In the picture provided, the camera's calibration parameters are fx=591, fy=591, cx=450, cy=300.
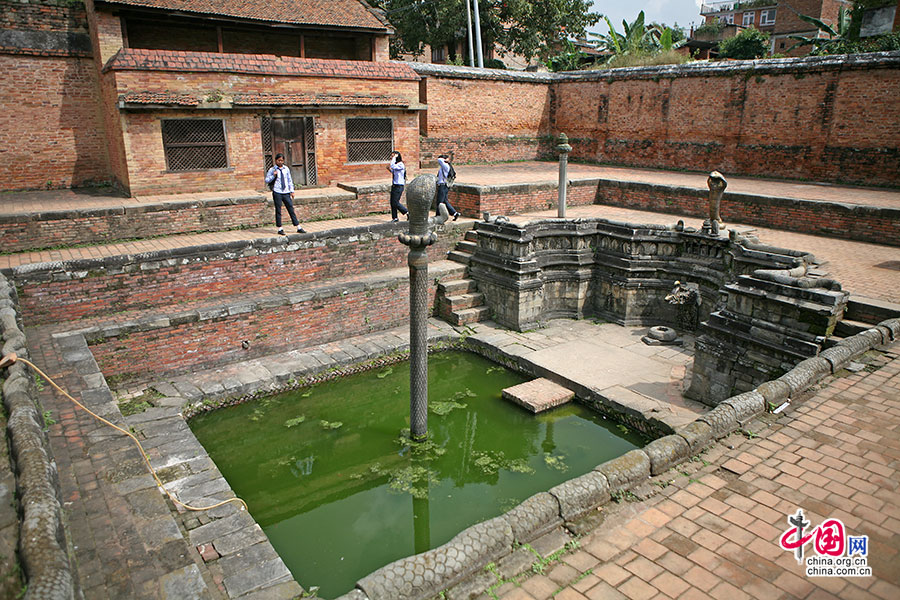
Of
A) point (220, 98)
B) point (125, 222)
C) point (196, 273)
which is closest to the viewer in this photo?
point (196, 273)

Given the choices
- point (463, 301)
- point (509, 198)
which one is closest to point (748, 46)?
point (509, 198)

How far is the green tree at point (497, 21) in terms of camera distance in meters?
25.2

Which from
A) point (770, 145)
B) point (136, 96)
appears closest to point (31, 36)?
point (136, 96)

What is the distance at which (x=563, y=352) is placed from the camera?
9.61m

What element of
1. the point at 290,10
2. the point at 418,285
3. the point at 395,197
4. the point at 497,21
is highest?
the point at 497,21

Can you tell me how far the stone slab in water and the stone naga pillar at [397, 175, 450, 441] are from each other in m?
1.56

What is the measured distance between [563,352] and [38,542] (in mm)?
7732

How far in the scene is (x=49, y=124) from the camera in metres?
13.6

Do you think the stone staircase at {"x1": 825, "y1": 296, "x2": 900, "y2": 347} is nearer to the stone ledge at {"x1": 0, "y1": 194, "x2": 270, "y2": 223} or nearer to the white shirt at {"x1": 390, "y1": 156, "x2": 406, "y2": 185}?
the white shirt at {"x1": 390, "y1": 156, "x2": 406, "y2": 185}

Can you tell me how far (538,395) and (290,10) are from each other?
1341 centimetres

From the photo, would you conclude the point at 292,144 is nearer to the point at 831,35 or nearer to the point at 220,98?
the point at 220,98

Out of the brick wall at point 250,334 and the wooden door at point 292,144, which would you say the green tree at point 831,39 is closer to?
the wooden door at point 292,144

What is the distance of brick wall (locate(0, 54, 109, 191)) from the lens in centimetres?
1308

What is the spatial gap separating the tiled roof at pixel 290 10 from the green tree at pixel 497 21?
28.3 feet
